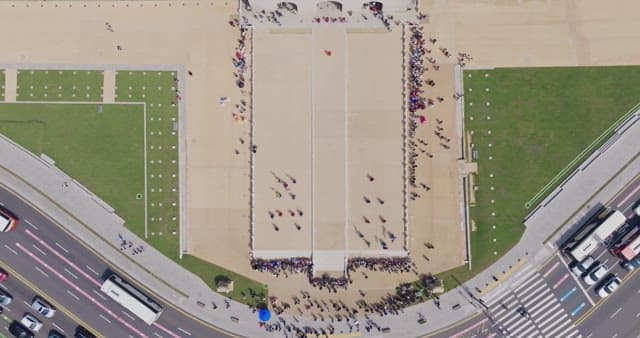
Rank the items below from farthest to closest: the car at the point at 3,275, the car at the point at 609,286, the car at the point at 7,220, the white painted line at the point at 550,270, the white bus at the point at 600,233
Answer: the car at the point at 3,275
the car at the point at 7,220
the white painted line at the point at 550,270
the car at the point at 609,286
the white bus at the point at 600,233

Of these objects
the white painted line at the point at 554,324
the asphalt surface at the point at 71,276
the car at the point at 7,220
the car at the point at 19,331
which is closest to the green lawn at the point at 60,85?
the asphalt surface at the point at 71,276

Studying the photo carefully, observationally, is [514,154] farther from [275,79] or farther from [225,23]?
[225,23]

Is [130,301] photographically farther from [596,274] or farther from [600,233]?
[600,233]

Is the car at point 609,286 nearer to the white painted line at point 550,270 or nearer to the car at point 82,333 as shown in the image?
the white painted line at point 550,270

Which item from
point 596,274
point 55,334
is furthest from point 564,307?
point 55,334

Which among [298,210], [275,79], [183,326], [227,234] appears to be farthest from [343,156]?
[183,326]

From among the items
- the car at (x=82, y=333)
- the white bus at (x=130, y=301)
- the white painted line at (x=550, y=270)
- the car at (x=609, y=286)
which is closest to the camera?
the car at (x=609, y=286)

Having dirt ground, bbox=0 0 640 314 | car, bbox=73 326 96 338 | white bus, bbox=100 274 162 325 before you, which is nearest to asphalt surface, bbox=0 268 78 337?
car, bbox=73 326 96 338
